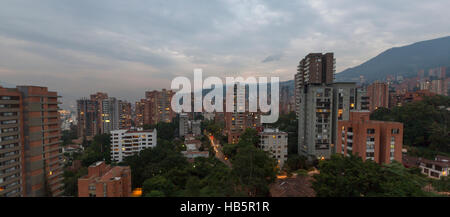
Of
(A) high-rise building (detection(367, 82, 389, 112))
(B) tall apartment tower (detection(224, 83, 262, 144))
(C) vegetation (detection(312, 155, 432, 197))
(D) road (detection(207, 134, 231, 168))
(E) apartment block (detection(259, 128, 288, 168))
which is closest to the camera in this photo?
(C) vegetation (detection(312, 155, 432, 197))

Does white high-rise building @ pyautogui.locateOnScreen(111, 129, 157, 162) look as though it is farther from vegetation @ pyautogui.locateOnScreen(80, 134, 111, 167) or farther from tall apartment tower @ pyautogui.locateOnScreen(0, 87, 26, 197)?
tall apartment tower @ pyautogui.locateOnScreen(0, 87, 26, 197)

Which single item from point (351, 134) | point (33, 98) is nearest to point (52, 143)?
point (33, 98)

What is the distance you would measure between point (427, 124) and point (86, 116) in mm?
46714

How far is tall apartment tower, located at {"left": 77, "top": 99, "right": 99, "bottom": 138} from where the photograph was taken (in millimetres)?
32031

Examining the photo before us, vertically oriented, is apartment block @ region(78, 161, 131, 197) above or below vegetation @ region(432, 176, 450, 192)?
below

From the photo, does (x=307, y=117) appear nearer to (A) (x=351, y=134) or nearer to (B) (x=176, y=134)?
(A) (x=351, y=134)

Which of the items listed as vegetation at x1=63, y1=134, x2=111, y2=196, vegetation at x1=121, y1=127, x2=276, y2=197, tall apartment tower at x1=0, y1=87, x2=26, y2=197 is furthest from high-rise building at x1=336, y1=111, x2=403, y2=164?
tall apartment tower at x1=0, y1=87, x2=26, y2=197

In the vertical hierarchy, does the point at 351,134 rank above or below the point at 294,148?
above

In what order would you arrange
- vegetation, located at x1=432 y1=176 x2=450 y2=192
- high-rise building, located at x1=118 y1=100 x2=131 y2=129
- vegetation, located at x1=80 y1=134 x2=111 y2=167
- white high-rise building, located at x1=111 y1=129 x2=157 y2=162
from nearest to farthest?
vegetation, located at x1=432 y1=176 x2=450 y2=192
vegetation, located at x1=80 y1=134 x2=111 y2=167
white high-rise building, located at x1=111 y1=129 x2=157 y2=162
high-rise building, located at x1=118 y1=100 x2=131 y2=129

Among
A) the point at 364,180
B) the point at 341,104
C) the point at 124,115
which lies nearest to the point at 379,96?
the point at 341,104

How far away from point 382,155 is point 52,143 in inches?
821

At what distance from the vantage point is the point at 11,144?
9.14 m

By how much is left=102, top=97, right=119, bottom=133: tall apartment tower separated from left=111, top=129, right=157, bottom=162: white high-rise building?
17368 millimetres
